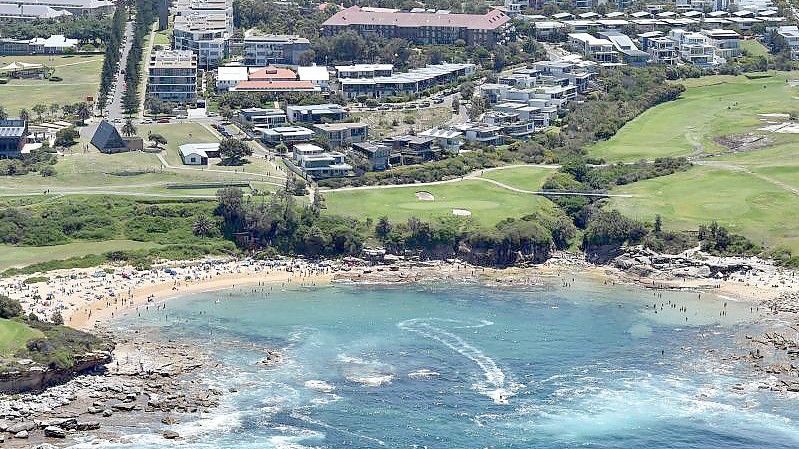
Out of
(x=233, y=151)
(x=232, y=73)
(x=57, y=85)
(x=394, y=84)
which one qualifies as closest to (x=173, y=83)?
(x=232, y=73)

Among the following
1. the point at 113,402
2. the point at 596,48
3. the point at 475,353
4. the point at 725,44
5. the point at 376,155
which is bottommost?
the point at 475,353

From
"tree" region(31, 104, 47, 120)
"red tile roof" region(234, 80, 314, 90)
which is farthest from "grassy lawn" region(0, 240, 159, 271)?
"red tile roof" region(234, 80, 314, 90)

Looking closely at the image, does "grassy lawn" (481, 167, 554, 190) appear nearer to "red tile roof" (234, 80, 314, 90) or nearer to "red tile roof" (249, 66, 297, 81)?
"red tile roof" (234, 80, 314, 90)

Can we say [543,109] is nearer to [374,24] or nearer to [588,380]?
[374,24]

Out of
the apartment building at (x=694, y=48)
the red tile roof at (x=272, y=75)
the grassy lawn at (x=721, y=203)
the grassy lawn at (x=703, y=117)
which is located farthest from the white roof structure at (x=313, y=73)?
the apartment building at (x=694, y=48)

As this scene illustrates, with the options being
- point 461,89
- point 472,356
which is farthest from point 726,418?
point 461,89

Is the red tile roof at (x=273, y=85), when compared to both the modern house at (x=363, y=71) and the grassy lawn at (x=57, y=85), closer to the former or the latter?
the modern house at (x=363, y=71)

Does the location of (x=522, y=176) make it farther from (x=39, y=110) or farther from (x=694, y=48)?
(x=694, y=48)
